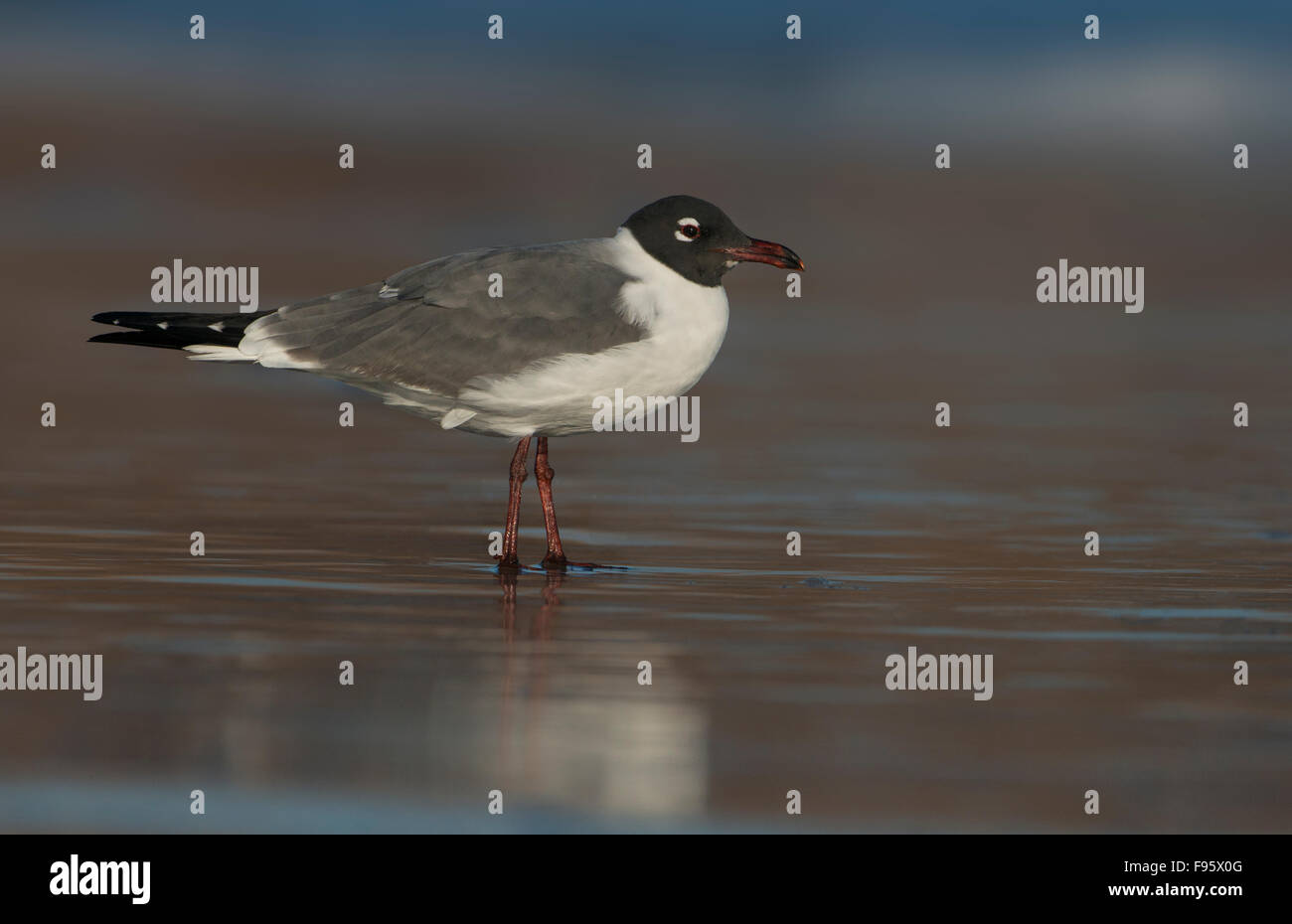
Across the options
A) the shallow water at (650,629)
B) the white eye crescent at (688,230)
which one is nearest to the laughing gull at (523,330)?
the white eye crescent at (688,230)

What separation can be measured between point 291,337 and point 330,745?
3.55 meters

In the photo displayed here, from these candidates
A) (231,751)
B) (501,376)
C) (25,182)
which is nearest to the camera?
(231,751)

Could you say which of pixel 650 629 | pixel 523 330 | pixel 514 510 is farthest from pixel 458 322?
pixel 650 629

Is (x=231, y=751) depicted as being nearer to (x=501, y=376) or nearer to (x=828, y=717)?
(x=828, y=717)

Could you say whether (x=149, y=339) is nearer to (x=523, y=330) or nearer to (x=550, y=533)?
(x=523, y=330)

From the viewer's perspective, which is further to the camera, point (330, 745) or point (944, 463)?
point (944, 463)

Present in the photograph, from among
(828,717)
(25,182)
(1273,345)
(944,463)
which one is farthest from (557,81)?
(828,717)

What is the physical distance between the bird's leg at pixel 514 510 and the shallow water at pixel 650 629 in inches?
9.8

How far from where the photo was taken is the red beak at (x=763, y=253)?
9.27 meters

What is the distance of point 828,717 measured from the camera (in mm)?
6633

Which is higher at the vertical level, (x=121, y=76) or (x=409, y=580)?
(x=121, y=76)

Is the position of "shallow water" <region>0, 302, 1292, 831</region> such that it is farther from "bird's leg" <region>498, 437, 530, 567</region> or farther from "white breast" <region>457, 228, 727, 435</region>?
"white breast" <region>457, 228, 727, 435</region>

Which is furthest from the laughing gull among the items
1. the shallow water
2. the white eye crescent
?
the shallow water

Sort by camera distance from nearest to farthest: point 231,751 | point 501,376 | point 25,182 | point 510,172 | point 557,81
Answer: point 231,751, point 501,376, point 25,182, point 510,172, point 557,81
